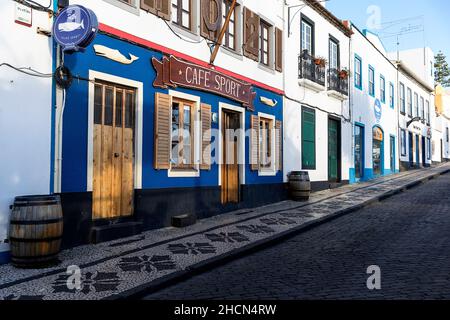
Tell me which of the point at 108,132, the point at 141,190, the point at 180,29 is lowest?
the point at 141,190

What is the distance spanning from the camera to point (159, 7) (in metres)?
8.47

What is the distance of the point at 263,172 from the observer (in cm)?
1224

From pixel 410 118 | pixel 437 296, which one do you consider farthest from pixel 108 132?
pixel 410 118

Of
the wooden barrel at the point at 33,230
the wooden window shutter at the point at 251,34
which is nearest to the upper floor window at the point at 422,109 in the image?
the wooden window shutter at the point at 251,34

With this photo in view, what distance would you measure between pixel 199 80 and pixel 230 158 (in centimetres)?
255

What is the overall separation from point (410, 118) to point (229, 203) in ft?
75.4

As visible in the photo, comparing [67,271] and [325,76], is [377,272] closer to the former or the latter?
[67,271]

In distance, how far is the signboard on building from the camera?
5.95m

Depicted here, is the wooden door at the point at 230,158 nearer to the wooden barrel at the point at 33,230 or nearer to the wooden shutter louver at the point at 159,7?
the wooden shutter louver at the point at 159,7

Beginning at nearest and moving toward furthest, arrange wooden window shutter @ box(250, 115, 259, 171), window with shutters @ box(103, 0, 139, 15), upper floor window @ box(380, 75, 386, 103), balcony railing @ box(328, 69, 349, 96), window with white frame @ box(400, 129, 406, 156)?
window with shutters @ box(103, 0, 139, 15)
wooden window shutter @ box(250, 115, 259, 171)
balcony railing @ box(328, 69, 349, 96)
upper floor window @ box(380, 75, 386, 103)
window with white frame @ box(400, 129, 406, 156)

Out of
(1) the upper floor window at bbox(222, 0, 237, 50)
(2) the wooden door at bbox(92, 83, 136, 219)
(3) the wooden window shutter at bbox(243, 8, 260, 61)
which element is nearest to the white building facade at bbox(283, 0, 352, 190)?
(3) the wooden window shutter at bbox(243, 8, 260, 61)

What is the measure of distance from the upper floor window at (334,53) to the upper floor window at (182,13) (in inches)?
353

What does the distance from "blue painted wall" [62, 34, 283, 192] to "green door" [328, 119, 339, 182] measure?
8042mm

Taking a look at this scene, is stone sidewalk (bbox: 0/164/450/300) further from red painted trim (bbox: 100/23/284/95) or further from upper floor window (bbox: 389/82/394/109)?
upper floor window (bbox: 389/82/394/109)
